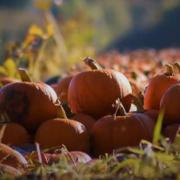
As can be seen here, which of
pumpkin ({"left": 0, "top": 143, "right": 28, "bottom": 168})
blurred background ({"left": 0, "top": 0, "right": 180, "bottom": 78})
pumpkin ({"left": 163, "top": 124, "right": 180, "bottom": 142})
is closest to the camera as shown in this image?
pumpkin ({"left": 0, "top": 143, "right": 28, "bottom": 168})

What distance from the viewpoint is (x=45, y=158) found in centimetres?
288

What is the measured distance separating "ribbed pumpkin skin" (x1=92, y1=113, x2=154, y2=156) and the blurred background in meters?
13.0

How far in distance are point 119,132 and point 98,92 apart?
44 centimetres

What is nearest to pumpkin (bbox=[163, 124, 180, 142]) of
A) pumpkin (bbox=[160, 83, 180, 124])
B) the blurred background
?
pumpkin (bbox=[160, 83, 180, 124])

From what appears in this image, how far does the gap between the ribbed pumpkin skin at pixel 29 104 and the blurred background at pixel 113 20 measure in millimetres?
12827

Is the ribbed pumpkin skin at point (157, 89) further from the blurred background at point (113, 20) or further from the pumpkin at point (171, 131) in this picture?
the blurred background at point (113, 20)

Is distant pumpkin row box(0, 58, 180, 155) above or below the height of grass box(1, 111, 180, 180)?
below

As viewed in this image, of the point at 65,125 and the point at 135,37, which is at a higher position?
the point at 65,125

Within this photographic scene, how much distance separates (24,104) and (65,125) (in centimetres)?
29

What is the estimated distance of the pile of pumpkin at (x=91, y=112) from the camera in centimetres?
341

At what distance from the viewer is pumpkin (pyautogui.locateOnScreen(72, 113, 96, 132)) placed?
357 centimetres

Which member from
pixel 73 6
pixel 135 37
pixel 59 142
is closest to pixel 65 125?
pixel 59 142

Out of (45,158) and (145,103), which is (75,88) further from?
(45,158)

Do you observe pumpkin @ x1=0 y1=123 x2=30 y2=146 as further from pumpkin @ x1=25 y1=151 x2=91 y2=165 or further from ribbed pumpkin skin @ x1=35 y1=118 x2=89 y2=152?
pumpkin @ x1=25 y1=151 x2=91 y2=165
